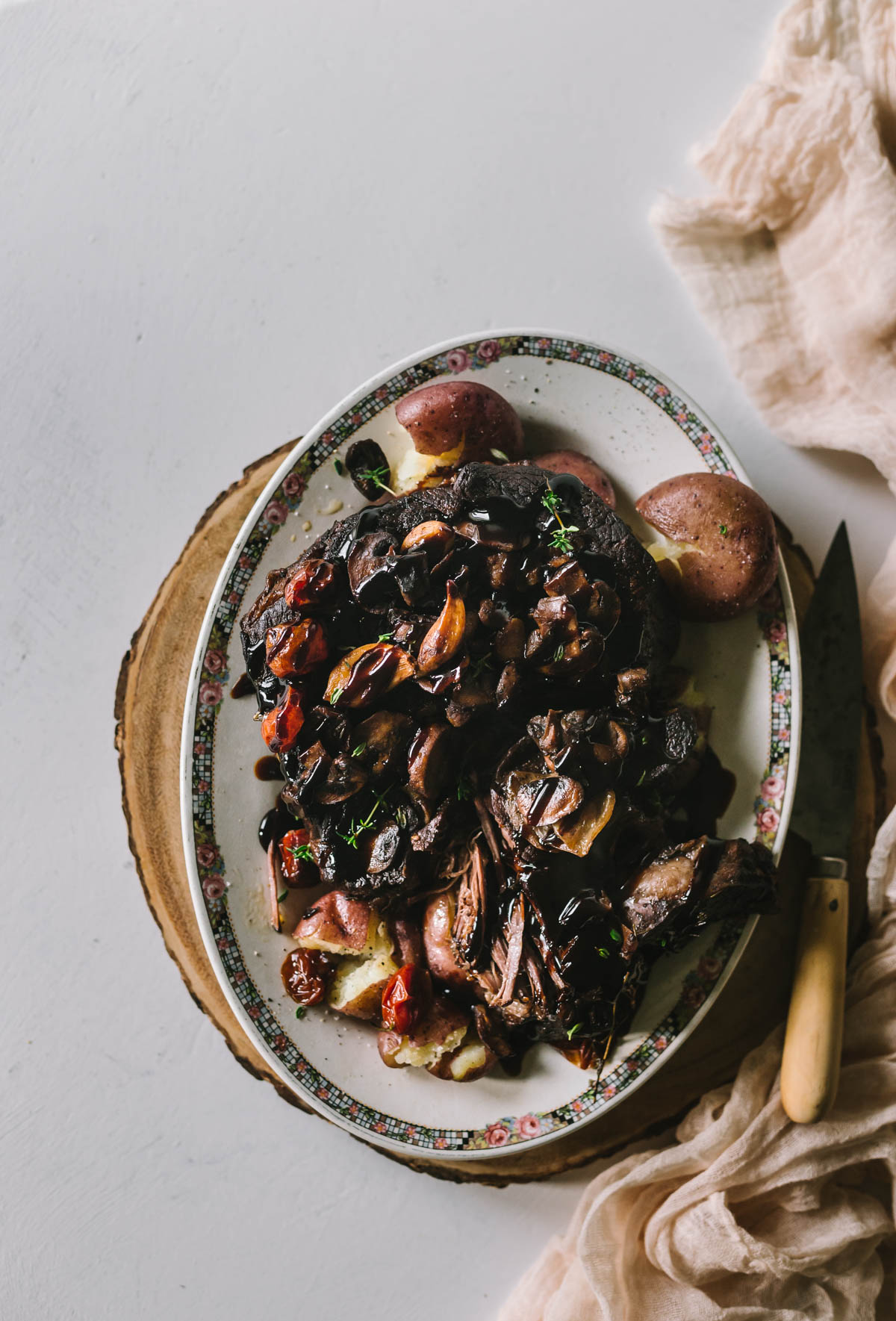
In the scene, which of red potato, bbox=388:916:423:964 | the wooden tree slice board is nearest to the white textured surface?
the wooden tree slice board

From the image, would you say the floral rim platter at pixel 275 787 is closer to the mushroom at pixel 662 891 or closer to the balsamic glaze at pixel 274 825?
the balsamic glaze at pixel 274 825

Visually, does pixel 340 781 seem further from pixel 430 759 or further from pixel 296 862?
pixel 296 862

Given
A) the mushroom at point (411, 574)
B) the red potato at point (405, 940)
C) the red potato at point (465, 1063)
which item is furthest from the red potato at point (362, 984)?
the mushroom at point (411, 574)

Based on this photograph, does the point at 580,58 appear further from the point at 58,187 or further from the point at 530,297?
the point at 58,187

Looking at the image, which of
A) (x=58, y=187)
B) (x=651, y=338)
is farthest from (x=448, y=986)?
(x=58, y=187)

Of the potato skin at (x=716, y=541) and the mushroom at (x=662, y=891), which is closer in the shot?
the mushroom at (x=662, y=891)

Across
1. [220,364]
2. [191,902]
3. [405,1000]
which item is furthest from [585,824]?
[220,364]
